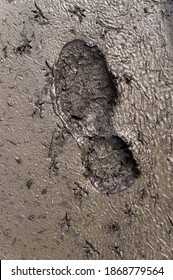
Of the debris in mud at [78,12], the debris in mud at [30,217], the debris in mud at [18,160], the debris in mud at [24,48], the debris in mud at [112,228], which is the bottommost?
the debris in mud at [30,217]

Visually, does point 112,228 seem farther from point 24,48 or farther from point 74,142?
point 24,48

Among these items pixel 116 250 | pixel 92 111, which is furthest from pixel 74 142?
pixel 116 250

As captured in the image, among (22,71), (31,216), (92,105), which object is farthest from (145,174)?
(22,71)

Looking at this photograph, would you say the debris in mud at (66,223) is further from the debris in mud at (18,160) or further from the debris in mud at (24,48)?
the debris in mud at (24,48)

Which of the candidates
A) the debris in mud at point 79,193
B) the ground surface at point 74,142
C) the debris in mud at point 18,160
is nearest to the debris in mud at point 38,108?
the ground surface at point 74,142

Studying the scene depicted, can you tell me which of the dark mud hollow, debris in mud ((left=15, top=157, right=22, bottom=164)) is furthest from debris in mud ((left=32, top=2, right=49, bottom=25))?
debris in mud ((left=15, top=157, right=22, bottom=164))

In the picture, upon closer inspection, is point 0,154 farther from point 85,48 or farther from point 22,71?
point 85,48
